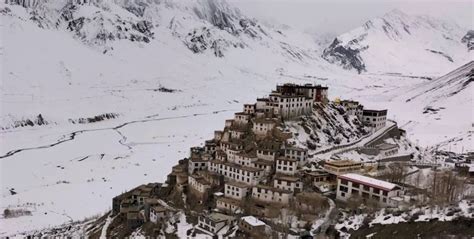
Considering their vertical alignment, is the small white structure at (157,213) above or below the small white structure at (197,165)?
below

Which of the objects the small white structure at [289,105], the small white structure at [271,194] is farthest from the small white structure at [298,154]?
the small white structure at [289,105]

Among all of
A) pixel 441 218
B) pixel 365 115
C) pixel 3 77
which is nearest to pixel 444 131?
pixel 365 115

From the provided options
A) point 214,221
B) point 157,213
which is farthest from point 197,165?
point 214,221

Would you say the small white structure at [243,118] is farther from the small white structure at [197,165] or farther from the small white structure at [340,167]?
the small white structure at [340,167]

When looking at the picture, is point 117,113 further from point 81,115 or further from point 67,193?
point 67,193

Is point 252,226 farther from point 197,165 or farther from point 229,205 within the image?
point 197,165
